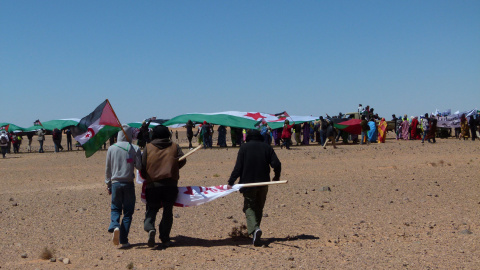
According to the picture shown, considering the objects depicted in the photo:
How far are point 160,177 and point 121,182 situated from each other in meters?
0.59

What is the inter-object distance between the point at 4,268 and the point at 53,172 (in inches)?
564

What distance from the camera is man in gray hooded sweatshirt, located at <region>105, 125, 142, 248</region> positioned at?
25.8 feet

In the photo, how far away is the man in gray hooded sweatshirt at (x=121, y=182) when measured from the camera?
7.86m

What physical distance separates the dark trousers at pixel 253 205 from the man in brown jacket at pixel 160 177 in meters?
1.05

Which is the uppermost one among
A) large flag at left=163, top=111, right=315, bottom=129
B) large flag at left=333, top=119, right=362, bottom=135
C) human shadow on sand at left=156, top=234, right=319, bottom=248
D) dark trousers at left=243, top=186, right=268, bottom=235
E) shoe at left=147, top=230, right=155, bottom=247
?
large flag at left=163, top=111, right=315, bottom=129

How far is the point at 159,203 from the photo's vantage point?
7.95 m

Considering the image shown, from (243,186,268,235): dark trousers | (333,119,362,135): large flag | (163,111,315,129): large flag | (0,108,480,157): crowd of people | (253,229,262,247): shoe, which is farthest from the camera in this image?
(333,119,362,135): large flag

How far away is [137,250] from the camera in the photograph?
Result: 7.79m

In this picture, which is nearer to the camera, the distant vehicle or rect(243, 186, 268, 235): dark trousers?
rect(243, 186, 268, 235): dark trousers

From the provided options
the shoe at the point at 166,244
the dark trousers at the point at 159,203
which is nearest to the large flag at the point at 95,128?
the dark trousers at the point at 159,203

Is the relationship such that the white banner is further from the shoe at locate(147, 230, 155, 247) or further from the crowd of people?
the crowd of people

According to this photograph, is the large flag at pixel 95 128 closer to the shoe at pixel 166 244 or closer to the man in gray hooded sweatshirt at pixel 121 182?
the man in gray hooded sweatshirt at pixel 121 182

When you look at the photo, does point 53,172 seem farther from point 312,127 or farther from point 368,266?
point 312,127

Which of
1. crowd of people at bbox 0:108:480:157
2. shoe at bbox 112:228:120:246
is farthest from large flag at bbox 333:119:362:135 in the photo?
shoe at bbox 112:228:120:246
